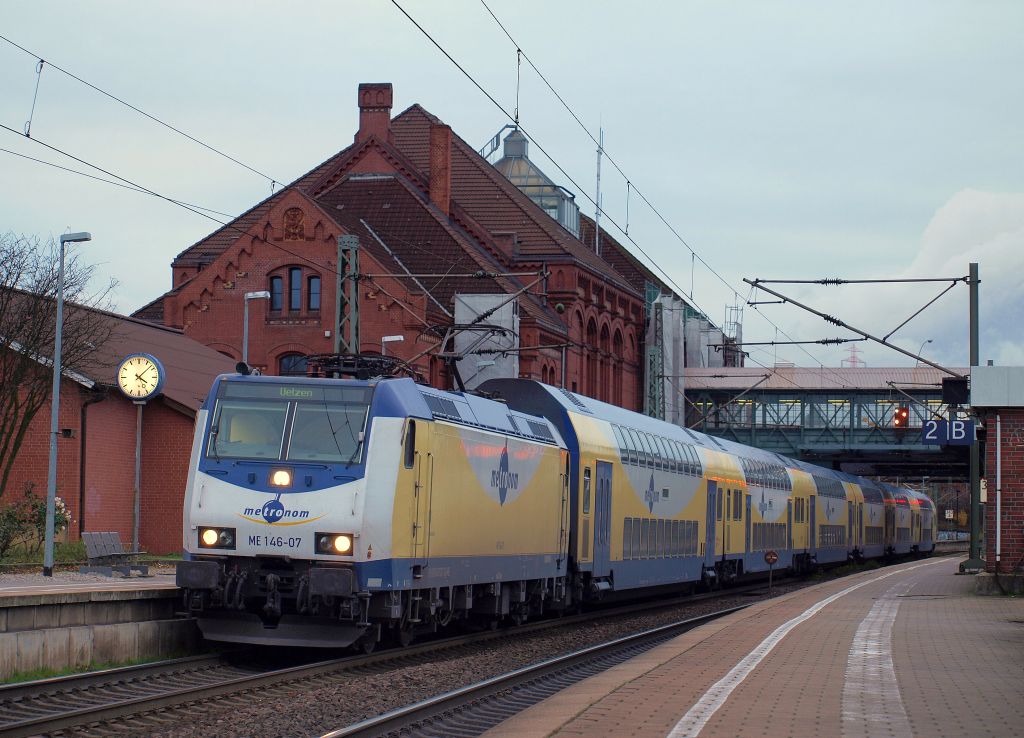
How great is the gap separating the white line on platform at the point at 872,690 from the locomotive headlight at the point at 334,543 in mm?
5584

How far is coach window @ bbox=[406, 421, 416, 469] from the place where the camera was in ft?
56.0

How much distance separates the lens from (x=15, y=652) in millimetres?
15055

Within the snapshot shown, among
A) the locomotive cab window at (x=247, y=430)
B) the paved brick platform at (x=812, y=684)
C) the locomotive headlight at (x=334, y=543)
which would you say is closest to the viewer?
the paved brick platform at (x=812, y=684)

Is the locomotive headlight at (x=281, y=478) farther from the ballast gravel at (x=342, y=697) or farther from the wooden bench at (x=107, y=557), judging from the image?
the wooden bench at (x=107, y=557)

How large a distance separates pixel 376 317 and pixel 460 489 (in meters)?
37.1

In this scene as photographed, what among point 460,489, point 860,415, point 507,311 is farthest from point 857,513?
point 460,489

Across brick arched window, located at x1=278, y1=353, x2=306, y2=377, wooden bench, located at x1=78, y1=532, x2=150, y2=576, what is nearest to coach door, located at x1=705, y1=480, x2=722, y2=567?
wooden bench, located at x1=78, y1=532, x2=150, y2=576

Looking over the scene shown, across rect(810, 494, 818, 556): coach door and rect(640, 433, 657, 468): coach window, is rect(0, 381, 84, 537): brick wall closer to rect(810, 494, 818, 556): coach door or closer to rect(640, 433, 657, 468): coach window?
rect(640, 433, 657, 468): coach window

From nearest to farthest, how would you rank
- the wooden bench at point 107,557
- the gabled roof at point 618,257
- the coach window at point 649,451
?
the wooden bench at point 107,557, the coach window at point 649,451, the gabled roof at point 618,257

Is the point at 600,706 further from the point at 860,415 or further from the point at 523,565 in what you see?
the point at 860,415

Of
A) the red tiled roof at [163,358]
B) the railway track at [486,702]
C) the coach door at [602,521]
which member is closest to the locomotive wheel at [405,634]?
the railway track at [486,702]

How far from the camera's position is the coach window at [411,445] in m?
17.1

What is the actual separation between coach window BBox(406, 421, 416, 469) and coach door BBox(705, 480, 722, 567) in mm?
17813

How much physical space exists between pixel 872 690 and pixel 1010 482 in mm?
16538
